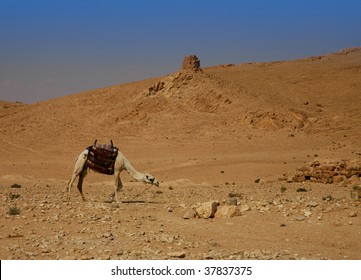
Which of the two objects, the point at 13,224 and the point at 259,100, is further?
the point at 259,100

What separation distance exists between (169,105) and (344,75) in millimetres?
22358

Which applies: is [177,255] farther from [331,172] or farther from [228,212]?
[331,172]

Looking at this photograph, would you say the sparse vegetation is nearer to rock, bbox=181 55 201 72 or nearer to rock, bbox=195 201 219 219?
rock, bbox=195 201 219 219

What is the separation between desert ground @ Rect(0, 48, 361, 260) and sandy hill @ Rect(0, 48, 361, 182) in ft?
0.55

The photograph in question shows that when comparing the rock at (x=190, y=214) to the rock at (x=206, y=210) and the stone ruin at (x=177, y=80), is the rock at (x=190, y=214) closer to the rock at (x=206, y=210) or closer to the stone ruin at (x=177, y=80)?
the rock at (x=206, y=210)

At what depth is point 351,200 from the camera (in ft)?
47.0

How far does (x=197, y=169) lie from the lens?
31000mm

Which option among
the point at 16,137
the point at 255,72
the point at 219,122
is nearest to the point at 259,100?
the point at 219,122

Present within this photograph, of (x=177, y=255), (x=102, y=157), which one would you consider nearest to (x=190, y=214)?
(x=177, y=255)

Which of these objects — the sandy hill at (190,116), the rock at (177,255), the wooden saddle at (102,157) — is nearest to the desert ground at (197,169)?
the rock at (177,255)

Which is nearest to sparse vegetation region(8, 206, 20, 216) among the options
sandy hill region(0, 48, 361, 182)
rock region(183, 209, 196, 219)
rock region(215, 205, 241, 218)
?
rock region(183, 209, 196, 219)

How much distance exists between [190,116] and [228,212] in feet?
116
